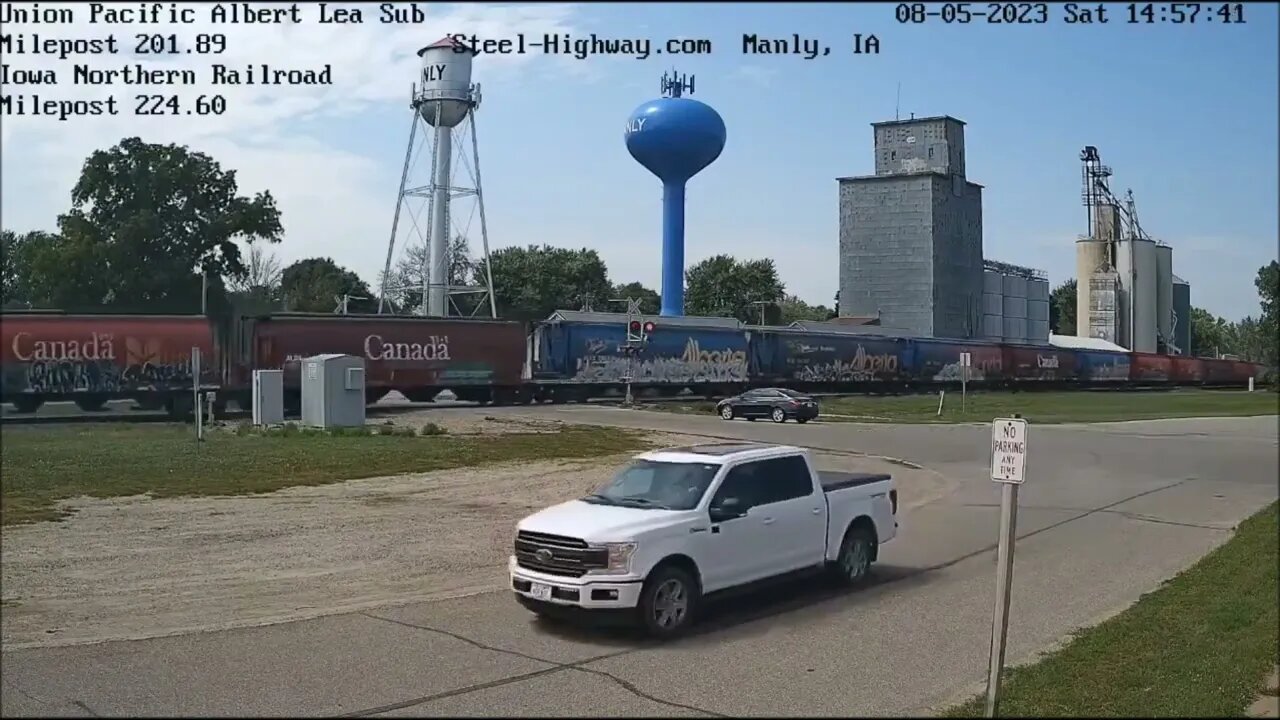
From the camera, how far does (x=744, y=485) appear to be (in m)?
11.4

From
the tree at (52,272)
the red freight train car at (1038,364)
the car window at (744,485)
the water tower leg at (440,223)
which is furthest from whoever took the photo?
the red freight train car at (1038,364)

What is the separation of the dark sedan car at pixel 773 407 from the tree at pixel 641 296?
146 ft

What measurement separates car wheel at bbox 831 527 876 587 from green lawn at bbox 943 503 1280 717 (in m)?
2.79

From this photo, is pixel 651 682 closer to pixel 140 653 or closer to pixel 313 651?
pixel 313 651

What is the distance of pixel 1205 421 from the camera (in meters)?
27.5

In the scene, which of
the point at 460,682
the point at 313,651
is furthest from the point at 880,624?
the point at 313,651

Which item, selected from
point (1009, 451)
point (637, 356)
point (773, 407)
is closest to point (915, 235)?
point (637, 356)

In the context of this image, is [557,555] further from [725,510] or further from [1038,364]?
[1038,364]

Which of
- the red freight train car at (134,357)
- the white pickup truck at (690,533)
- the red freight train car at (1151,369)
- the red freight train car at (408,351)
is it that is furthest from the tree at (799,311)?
the white pickup truck at (690,533)

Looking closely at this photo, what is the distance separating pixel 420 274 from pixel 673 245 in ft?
62.4

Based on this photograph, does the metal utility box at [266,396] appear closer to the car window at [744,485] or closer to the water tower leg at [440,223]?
the car window at [744,485]

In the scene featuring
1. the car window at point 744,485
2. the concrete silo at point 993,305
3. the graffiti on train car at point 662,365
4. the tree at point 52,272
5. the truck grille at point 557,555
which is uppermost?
the concrete silo at point 993,305

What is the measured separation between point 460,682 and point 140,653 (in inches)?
111

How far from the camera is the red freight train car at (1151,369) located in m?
71.6
